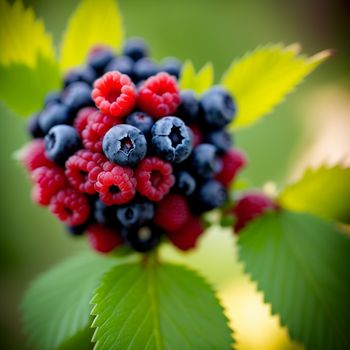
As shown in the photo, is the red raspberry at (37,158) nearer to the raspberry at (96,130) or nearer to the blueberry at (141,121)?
the raspberry at (96,130)

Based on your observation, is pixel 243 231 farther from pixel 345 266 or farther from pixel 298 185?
pixel 345 266

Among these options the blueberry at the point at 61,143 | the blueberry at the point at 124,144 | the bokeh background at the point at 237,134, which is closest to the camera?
A: the blueberry at the point at 124,144

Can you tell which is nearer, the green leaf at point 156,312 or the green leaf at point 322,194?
the green leaf at point 156,312

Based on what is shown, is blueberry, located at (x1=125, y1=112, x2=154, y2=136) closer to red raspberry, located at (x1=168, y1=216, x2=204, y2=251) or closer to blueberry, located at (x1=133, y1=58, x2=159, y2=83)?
blueberry, located at (x1=133, y1=58, x2=159, y2=83)

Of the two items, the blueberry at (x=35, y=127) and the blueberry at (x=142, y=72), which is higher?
the blueberry at (x=142, y=72)

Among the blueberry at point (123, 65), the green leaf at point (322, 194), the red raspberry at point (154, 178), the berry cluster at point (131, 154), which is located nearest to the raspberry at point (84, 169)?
the berry cluster at point (131, 154)

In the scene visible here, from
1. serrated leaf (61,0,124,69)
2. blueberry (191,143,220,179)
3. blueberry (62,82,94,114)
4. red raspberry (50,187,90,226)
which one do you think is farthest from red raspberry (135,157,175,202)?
serrated leaf (61,0,124,69)

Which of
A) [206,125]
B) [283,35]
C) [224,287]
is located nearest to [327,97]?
[283,35]

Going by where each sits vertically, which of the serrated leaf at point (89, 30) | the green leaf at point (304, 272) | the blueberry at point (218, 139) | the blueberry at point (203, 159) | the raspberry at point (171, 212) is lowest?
the green leaf at point (304, 272)
